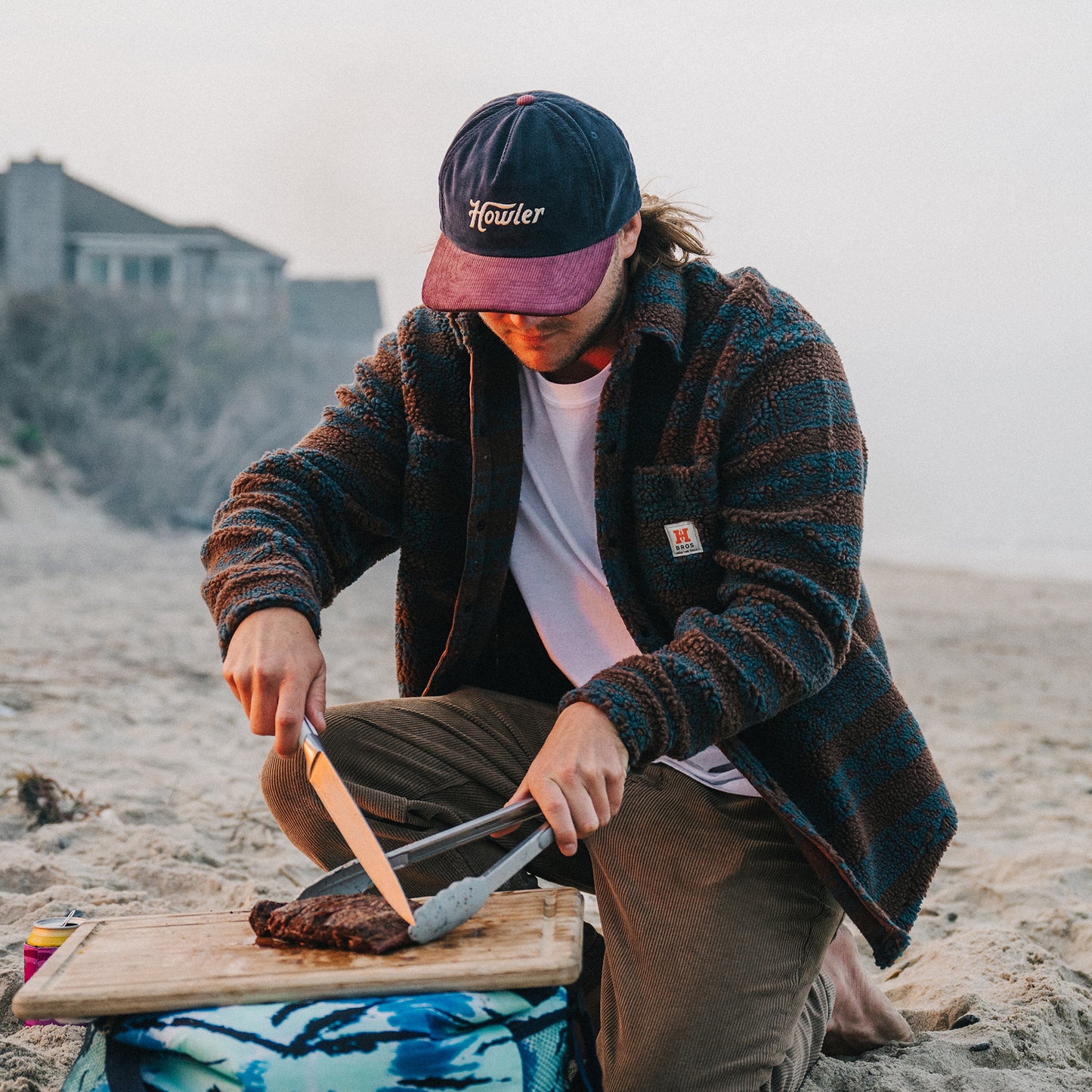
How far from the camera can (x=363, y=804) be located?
2.46m

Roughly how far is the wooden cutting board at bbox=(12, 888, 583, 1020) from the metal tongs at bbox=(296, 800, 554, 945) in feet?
0.15

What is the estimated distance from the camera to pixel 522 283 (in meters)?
2.18

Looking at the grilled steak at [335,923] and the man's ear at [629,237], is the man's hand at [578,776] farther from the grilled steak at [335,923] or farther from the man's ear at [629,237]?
the man's ear at [629,237]

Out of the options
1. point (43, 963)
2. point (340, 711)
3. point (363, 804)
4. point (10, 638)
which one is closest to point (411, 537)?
point (340, 711)

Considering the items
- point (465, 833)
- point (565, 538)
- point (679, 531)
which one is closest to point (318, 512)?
point (565, 538)

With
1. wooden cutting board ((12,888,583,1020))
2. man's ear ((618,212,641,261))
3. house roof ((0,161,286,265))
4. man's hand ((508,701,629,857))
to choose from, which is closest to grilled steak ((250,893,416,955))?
wooden cutting board ((12,888,583,1020))

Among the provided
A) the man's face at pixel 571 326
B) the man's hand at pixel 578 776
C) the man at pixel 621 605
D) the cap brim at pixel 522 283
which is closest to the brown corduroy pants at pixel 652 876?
the man at pixel 621 605

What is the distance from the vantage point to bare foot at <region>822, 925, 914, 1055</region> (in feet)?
8.17

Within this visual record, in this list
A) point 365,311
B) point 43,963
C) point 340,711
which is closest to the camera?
point 43,963

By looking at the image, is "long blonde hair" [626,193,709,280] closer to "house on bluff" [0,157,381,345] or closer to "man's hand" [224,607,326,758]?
"man's hand" [224,607,326,758]

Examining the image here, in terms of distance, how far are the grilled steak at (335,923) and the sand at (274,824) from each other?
697 mm

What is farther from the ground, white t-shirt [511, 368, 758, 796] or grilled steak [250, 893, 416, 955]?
white t-shirt [511, 368, 758, 796]

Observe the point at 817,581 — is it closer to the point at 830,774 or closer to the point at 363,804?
the point at 830,774

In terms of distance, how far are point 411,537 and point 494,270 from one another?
73 centimetres
